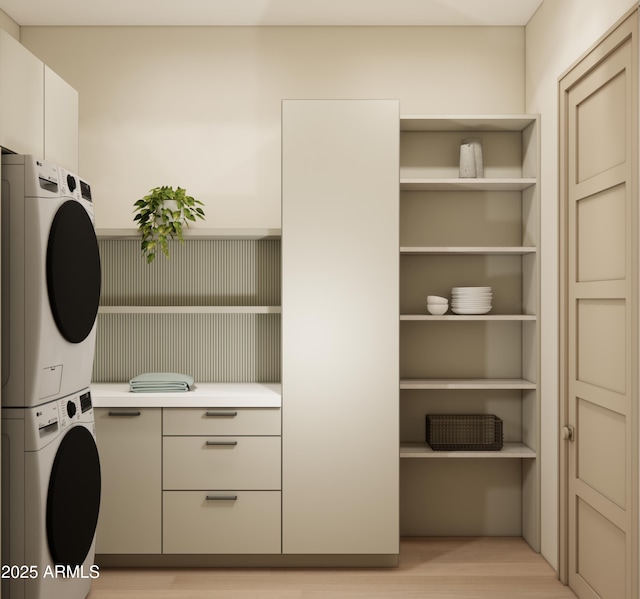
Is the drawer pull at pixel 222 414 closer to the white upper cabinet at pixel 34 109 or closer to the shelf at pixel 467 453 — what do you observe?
the shelf at pixel 467 453

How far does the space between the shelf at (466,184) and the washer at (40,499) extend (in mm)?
1911

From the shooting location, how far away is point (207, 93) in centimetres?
346

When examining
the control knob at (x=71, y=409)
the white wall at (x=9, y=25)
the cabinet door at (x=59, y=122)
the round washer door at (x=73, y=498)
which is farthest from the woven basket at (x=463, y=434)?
the white wall at (x=9, y=25)

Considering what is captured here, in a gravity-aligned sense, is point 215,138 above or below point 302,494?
above

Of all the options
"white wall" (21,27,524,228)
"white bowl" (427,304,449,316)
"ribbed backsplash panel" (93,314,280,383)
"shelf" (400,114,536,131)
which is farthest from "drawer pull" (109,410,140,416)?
"shelf" (400,114,536,131)

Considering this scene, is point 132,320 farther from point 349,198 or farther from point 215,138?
point 349,198

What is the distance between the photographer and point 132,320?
11.3 ft

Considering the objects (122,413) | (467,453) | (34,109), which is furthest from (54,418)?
(467,453)

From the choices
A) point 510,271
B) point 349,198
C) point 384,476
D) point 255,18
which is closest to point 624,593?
point 384,476

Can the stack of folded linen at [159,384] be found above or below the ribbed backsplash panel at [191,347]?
below

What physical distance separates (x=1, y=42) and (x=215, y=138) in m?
1.51

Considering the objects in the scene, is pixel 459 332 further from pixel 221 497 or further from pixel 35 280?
pixel 35 280

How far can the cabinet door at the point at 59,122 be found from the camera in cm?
234

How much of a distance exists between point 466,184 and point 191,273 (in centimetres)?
151
